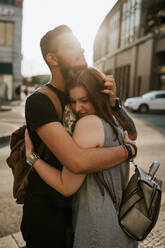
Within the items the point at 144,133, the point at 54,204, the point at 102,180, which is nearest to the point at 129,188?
the point at 102,180

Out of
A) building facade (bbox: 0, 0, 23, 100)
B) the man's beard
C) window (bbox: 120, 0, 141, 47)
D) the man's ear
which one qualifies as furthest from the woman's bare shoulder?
window (bbox: 120, 0, 141, 47)

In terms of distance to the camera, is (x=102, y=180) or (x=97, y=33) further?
(x=97, y=33)

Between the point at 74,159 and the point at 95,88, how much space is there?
1.33 feet

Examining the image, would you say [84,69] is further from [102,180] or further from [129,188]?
[129,188]

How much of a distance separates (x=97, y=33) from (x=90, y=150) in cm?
5939

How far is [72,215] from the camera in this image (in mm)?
1610

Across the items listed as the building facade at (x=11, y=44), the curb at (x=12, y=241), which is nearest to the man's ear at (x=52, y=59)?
the curb at (x=12, y=241)

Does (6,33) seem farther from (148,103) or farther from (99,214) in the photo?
(99,214)

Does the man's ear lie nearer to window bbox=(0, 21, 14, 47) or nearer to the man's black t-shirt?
the man's black t-shirt

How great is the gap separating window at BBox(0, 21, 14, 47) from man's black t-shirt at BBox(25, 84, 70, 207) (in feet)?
99.7

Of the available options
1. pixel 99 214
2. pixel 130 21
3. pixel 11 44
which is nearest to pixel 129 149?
pixel 99 214

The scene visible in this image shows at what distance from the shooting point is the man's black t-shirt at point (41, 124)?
1.44m

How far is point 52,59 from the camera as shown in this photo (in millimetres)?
1622

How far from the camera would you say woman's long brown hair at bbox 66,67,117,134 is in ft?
4.88
